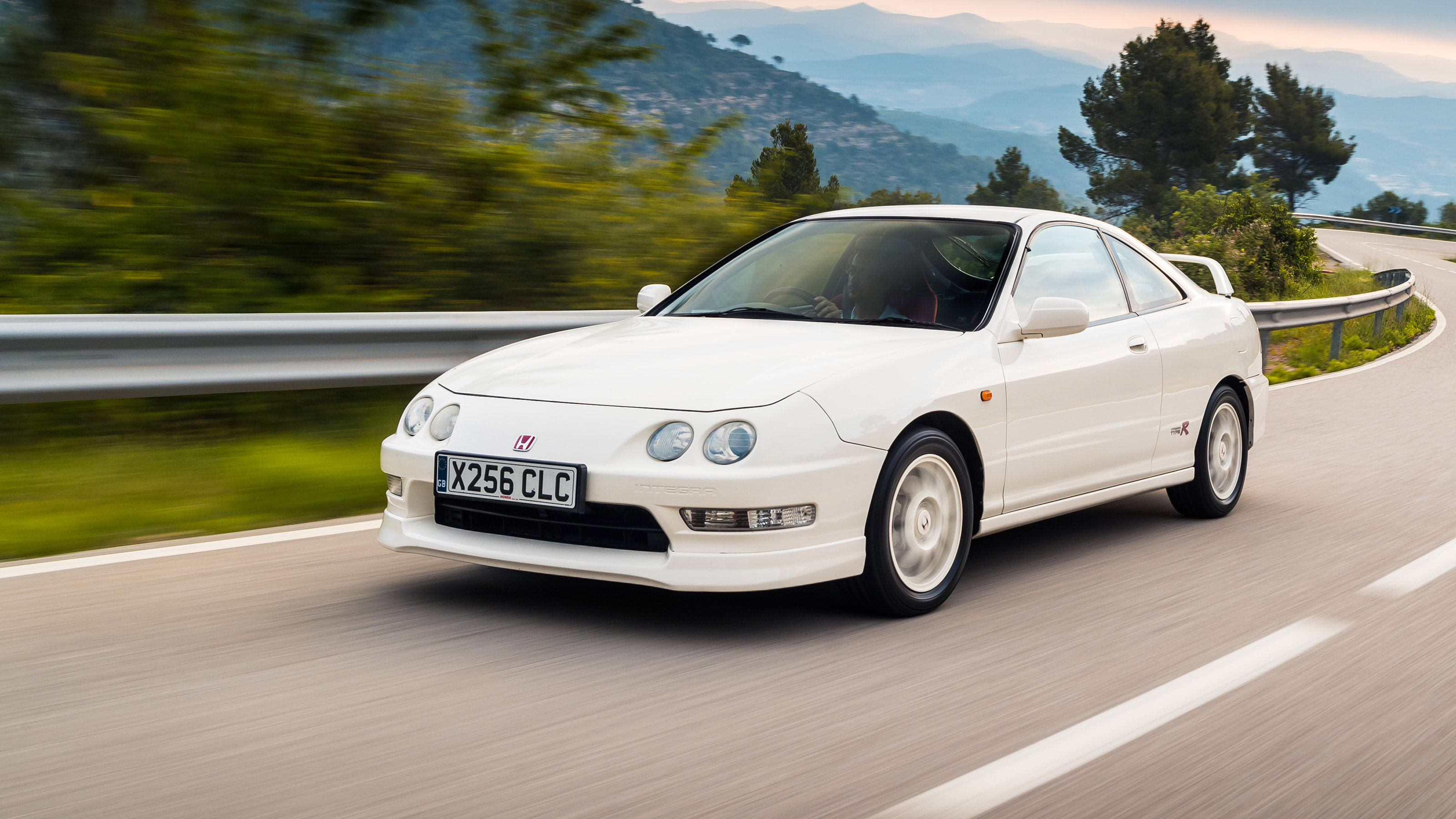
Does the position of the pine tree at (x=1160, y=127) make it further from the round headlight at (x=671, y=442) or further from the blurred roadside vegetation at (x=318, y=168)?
the round headlight at (x=671, y=442)

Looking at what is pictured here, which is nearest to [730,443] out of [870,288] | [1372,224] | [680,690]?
[680,690]

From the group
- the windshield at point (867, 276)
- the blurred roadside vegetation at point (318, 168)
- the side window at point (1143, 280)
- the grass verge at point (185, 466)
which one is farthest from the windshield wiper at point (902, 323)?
the blurred roadside vegetation at point (318, 168)

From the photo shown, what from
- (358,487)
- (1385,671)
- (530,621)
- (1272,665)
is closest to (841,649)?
(530,621)

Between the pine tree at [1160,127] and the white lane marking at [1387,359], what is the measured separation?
5383 centimetres

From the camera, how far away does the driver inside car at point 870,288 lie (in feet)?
17.7

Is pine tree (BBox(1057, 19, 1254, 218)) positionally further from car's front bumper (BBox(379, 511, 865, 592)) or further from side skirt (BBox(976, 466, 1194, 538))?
car's front bumper (BBox(379, 511, 865, 592))

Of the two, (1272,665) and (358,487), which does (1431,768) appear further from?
(358,487)

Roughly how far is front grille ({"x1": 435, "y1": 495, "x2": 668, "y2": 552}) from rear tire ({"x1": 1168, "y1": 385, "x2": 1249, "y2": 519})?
334cm

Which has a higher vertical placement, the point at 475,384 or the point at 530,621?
the point at 475,384

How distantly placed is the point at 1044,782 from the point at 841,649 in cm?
114

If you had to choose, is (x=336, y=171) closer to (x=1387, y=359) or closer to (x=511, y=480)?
(x=511, y=480)

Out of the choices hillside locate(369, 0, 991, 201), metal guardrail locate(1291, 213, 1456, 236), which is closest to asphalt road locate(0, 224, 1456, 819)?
hillside locate(369, 0, 991, 201)

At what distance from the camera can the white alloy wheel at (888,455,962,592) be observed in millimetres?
4660

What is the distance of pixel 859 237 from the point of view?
231 inches
